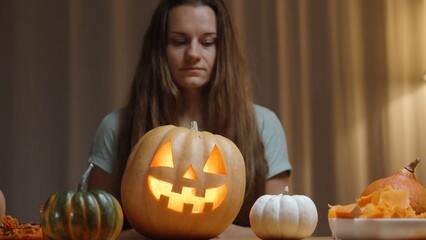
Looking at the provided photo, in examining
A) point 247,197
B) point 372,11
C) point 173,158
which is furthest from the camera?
point 372,11

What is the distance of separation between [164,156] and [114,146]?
2.48ft

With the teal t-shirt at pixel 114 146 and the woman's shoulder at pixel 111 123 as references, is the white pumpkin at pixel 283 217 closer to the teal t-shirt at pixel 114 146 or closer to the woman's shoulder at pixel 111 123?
the teal t-shirt at pixel 114 146

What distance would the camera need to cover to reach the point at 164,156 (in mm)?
1240

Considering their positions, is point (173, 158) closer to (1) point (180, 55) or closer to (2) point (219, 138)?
(2) point (219, 138)

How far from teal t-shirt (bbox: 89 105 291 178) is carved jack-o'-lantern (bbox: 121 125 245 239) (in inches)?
26.5

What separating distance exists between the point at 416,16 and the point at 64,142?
2059mm

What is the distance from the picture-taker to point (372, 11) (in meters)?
3.74

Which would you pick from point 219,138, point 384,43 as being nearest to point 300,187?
point 384,43

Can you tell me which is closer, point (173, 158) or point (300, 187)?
point (173, 158)

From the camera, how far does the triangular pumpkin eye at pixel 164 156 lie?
123 cm

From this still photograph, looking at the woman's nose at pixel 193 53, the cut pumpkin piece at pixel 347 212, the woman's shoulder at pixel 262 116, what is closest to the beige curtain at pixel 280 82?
the woman's shoulder at pixel 262 116

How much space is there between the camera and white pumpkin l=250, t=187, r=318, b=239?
A: 117 centimetres

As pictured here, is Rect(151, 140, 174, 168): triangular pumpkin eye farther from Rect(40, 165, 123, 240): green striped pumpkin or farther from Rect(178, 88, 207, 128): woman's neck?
Rect(178, 88, 207, 128): woman's neck

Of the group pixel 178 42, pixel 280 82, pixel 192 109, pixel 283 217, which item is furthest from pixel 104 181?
pixel 280 82
